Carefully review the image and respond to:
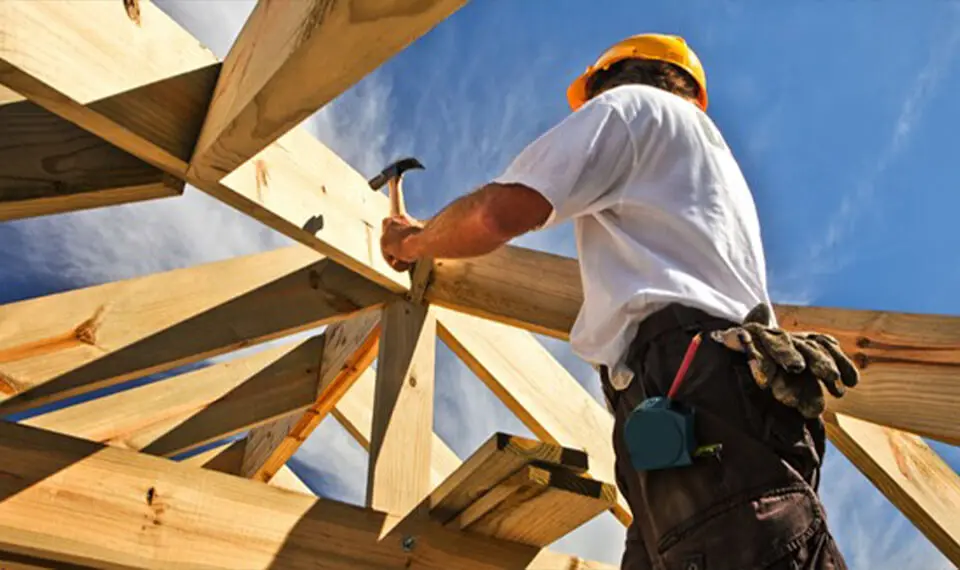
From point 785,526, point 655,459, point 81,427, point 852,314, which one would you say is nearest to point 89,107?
point 655,459

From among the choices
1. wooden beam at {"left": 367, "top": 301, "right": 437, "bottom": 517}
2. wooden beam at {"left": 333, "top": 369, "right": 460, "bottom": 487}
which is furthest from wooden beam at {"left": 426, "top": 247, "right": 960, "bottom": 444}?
wooden beam at {"left": 333, "top": 369, "right": 460, "bottom": 487}

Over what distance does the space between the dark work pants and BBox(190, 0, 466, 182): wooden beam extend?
0.69m

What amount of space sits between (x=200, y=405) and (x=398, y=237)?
2291mm

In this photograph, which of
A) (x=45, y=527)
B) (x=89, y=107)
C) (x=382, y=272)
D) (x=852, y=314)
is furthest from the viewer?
(x=382, y=272)

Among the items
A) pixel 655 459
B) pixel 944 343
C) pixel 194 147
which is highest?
pixel 194 147

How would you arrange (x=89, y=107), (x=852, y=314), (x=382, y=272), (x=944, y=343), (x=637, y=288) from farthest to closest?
(x=382, y=272)
(x=852, y=314)
(x=944, y=343)
(x=89, y=107)
(x=637, y=288)

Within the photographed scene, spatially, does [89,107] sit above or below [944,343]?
above

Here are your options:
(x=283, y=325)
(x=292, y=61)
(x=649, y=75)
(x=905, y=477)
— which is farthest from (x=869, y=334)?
(x=283, y=325)

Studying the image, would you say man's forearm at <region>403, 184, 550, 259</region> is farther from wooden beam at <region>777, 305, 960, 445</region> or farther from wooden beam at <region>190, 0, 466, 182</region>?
wooden beam at <region>777, 305, 960, 445</region>

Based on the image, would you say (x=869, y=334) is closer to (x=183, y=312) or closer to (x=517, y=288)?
(x=517, y=288)

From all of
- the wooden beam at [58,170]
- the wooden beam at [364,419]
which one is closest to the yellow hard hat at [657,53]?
the wooden beam at [58,170]

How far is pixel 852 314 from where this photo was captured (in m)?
2.40

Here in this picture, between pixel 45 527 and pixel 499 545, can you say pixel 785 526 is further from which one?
pixel 45 527

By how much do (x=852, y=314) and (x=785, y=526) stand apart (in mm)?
1257
